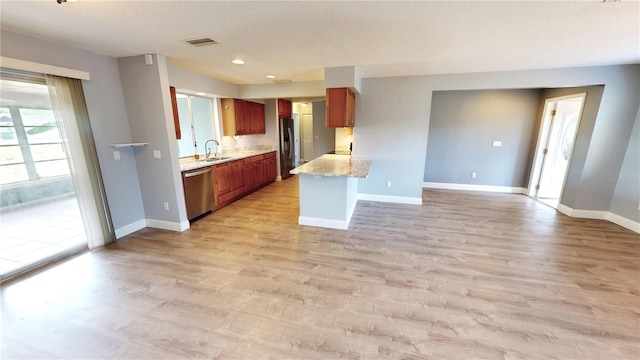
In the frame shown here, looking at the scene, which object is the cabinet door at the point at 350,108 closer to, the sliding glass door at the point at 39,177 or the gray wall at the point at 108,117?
the gray wall at the point at 108,117

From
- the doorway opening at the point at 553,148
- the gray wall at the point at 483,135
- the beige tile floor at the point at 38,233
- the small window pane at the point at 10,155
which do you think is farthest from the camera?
the gray wall at the point at 483,135

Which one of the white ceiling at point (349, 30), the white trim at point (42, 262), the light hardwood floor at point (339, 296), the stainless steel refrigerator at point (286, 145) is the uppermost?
the white ceiling at point (349, 30)

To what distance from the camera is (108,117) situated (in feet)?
10.2

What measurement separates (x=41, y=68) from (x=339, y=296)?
369cm

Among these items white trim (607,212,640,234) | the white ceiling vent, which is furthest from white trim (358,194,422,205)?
the white ceiling vent

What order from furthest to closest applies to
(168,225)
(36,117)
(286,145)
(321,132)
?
1. (321,132)
2. (286,145)
3. (168,225)
4. (36,117)

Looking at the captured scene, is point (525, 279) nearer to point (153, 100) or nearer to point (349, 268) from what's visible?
point (349, 268)

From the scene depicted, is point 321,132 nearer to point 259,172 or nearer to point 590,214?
point 259,172

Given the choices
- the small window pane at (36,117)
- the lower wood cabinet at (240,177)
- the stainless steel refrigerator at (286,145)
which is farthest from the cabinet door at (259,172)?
the small window pane at (36,117)

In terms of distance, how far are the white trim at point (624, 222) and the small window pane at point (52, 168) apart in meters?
7.64

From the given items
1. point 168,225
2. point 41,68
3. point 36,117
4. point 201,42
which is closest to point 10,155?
point 36,117

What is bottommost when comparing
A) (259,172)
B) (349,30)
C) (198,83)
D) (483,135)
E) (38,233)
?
(38,233)

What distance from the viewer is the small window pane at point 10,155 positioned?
231 cm

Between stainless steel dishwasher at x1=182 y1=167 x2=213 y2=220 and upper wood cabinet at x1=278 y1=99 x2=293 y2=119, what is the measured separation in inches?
117
